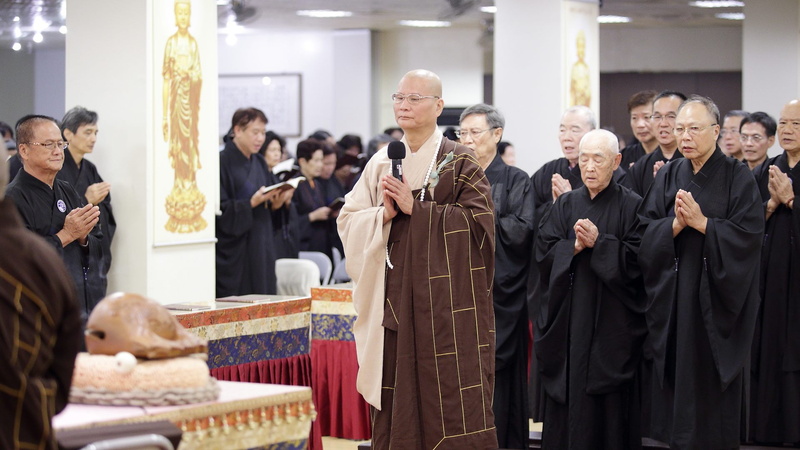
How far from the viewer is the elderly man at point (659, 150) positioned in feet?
17.9

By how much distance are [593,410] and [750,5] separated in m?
7.89

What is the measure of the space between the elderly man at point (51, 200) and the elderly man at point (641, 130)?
2.92 m

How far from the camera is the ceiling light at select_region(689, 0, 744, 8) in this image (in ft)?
39.4

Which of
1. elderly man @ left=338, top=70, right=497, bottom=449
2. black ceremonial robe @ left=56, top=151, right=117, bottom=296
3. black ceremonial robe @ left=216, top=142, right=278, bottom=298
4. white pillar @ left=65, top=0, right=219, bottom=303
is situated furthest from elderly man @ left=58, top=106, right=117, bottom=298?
elderly man @ left=338, top=70, right=497, bottom=449

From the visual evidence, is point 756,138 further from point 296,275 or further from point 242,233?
point 242,233

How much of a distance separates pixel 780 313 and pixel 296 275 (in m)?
2.91

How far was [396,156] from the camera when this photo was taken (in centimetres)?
367

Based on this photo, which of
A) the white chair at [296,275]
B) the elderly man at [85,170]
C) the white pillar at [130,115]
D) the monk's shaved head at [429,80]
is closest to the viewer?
the monk's shaved head at [429,80]

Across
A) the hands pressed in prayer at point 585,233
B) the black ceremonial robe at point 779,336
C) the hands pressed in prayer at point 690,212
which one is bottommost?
the black ceremonial robe at point 779,336

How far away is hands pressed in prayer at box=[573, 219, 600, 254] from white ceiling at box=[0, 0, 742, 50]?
7.50 meters

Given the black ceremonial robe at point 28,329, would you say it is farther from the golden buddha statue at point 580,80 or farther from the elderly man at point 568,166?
the golden buddha statue at point 580,80

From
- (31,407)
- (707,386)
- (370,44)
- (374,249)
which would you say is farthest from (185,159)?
(370,44)

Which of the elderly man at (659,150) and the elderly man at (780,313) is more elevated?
the elderly man at (659,150)

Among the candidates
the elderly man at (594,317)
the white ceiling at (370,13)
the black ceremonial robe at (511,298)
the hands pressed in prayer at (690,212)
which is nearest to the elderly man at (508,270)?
the black ceremonial robe at (511,298)
